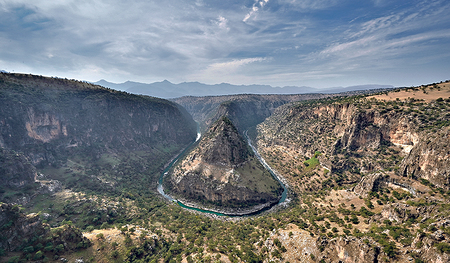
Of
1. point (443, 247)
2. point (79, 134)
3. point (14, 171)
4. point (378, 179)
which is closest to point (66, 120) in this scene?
point (79, 134)

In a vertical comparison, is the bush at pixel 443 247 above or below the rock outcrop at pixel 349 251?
above

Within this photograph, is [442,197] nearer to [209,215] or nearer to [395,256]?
[395,256]

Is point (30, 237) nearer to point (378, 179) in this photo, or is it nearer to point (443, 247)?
point (443, 247)

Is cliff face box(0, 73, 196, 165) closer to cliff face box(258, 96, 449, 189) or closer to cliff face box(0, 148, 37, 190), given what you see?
cliff face box(0, 148, 37, 190)

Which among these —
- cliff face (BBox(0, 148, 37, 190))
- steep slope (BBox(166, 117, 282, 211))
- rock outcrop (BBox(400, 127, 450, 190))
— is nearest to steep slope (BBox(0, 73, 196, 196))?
cliff face (BBox(0, 148, 37, 190))

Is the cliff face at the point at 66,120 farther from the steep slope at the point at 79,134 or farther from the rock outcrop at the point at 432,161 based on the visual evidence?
the rock outcrop at the point at 432,161

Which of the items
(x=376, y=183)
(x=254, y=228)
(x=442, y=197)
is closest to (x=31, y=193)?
(x=254, y=228)

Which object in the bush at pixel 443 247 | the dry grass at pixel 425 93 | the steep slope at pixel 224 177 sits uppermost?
the dry grass at pixel 425 93

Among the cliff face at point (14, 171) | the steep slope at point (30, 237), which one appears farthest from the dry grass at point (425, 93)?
the cliff face at point (14, 171)
